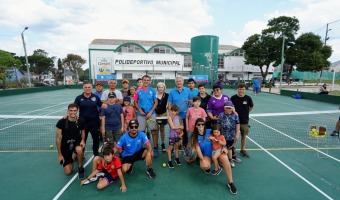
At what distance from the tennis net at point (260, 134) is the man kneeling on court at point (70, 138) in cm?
191

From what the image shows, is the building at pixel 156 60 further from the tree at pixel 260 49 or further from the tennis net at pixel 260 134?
the tennis net at pixel 260 134

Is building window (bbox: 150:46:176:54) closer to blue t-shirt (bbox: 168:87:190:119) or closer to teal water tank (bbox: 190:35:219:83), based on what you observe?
teal water tank (bbox: 190:35:219:83)

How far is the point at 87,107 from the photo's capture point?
530 centimetres

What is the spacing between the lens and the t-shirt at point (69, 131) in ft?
15.5

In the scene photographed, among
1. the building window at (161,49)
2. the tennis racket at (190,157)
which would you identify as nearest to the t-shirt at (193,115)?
the tennis racket at (190,157)

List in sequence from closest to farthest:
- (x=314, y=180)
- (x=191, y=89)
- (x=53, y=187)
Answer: (x=53, y=187) → (x=314, y=180) → (x=191, y=89)

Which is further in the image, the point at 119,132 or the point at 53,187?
the point at 119,132

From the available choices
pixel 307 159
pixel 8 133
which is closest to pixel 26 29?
pixel 8 133

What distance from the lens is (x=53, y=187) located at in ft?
14.6

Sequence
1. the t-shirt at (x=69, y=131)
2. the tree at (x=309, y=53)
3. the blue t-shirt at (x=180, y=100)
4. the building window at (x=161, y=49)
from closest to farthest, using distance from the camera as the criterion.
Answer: the t-shirt at (x=69, y=131) → the blue t-shirt at (x=180, y=100) → the tree at (x=309, y=53) → the building window at (x=161, y=49)

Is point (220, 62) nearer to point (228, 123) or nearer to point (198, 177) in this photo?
point (228, 123)

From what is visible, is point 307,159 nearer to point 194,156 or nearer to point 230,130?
point 230,130

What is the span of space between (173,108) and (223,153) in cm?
170

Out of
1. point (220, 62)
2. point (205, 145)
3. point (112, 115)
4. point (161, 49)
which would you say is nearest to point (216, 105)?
point (205, 145)
